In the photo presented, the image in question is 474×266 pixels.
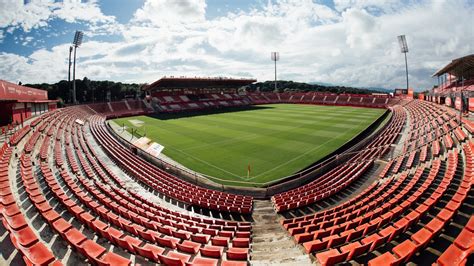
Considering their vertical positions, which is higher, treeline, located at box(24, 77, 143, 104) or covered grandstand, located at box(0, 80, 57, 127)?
treeline, located at box(24, 77, 143, 104)

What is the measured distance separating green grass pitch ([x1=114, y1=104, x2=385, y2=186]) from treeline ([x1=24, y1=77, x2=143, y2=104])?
2137 inches

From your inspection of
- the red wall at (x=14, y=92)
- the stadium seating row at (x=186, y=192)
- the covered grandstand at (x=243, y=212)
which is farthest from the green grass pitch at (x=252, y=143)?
the red wall at (x=14, y=92)

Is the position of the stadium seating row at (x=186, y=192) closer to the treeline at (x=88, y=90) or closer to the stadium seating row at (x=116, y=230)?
the stadium seating row at (x=116, y=230)

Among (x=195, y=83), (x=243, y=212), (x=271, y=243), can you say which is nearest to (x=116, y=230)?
(x=271, y=243)

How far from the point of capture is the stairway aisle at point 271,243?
7.89 m

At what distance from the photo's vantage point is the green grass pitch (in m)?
21.6

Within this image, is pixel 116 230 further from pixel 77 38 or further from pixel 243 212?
pixel 77 38

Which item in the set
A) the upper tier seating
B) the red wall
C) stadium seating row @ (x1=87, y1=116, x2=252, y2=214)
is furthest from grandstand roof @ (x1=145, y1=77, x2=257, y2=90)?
stadium seating row @ (x1=87, y1=116, x2=252, y2=214)

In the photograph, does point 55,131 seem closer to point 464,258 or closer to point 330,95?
point 464,258

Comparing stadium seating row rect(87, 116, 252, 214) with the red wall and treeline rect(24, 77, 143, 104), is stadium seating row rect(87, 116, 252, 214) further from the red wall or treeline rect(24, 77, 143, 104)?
treeline rect(24, 77, 143, 104)

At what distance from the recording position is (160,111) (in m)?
61.6

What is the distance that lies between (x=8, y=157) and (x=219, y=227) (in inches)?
580

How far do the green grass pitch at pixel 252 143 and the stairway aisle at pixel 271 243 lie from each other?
5.81 m

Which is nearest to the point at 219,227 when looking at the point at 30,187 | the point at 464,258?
the point at 464,258
